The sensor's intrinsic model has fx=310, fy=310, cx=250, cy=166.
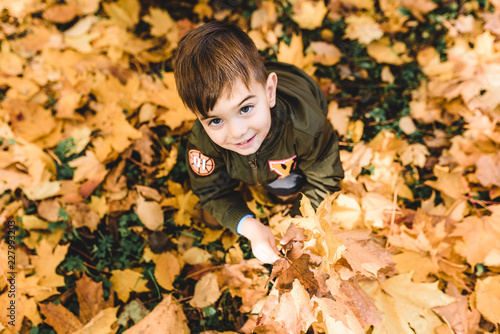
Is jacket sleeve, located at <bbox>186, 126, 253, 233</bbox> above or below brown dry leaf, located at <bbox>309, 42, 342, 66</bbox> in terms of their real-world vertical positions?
below

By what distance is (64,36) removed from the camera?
6.66 ft

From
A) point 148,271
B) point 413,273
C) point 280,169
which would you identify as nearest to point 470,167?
point 413,273

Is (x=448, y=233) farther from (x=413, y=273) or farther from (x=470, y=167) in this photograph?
(x=470, y=167)

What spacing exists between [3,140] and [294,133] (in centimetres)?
166

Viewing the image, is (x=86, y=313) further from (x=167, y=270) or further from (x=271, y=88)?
(x=271, y=88)

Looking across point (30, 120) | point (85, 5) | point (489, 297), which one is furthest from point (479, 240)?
point (85, 5)

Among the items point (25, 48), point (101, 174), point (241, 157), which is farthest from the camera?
point (25, 48)

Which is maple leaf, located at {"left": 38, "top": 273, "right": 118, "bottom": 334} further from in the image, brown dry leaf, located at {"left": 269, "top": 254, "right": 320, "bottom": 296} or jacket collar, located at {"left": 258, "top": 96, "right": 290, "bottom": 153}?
jacket collar, located at {"left": 258, "top": 96, "right": 290, "bottom": 153}

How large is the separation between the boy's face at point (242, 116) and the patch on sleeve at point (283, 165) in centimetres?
21

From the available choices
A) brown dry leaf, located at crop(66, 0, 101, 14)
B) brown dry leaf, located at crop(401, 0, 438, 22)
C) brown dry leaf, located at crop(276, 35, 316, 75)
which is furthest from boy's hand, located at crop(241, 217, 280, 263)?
brown dry leaf, located at crop(66, 0, 101, 14)

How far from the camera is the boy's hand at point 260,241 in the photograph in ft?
3.90

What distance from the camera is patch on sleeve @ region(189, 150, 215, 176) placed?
1270 mm

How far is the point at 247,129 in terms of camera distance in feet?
3.21

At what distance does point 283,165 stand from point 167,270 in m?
0.72
